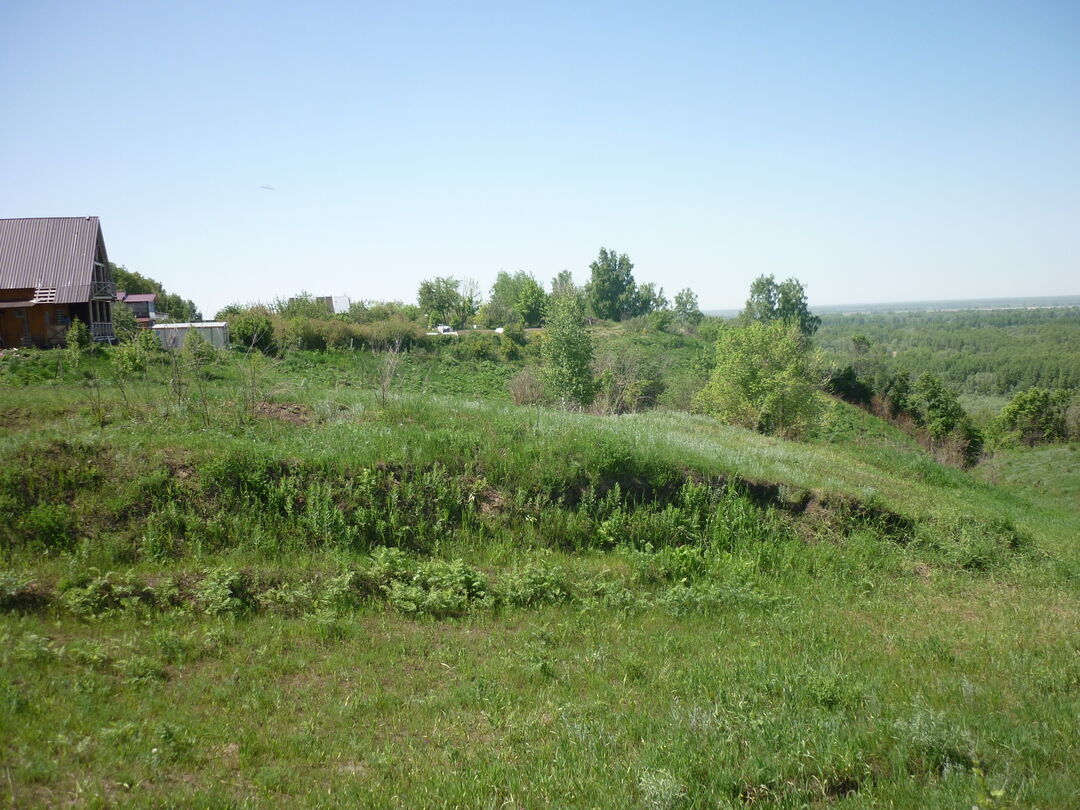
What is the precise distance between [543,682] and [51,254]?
3594 cm

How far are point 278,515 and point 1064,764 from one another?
26.1 ft

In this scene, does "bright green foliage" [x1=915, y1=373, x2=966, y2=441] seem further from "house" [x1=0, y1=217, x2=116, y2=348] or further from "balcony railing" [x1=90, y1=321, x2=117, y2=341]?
"house" [x1=0, y1=217, x2=116, y2=348]

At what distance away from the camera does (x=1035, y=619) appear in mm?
7684

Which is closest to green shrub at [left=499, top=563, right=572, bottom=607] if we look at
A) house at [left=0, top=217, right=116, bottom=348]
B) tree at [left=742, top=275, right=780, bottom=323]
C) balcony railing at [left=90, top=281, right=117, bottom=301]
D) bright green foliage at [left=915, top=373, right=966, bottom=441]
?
house at [left=0, top=217, right=116, bottom=348]

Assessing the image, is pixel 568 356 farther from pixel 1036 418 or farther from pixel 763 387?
pixel 1036 418

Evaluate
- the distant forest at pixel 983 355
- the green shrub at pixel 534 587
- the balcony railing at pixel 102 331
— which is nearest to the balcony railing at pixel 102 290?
the balcony railing at pixel 102 331

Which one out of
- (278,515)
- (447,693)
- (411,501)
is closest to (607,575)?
(411,501)

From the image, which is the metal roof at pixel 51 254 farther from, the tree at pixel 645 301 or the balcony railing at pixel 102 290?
the tree at pixel 645 301

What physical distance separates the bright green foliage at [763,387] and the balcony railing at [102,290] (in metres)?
30.6

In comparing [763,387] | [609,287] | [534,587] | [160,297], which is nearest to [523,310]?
[609,287]

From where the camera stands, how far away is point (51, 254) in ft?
103

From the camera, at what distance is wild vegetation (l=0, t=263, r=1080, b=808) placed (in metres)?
4.11

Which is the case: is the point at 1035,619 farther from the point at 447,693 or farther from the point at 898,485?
the point at 898,485

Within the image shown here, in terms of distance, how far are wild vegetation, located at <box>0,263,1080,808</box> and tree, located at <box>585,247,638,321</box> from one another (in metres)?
81.6
